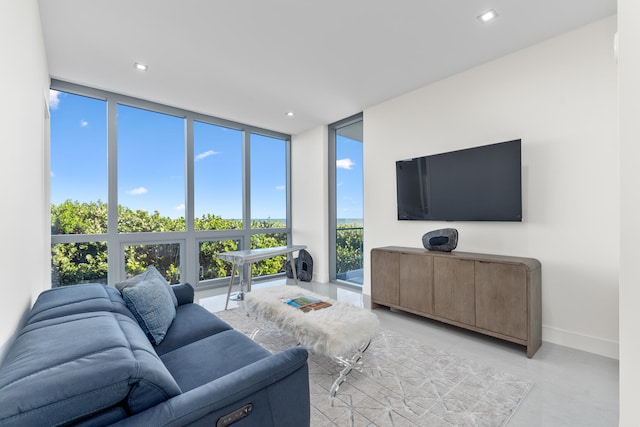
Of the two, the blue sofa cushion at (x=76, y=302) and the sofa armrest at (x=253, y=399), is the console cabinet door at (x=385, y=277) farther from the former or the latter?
the blue sofa cushion at (x=76, y=302)

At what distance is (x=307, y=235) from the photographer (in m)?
5.37

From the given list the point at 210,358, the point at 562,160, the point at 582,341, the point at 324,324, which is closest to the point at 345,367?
the point at 324,324

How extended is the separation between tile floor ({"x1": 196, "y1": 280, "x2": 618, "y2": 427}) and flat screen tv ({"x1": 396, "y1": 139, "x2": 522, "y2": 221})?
3.89 feet

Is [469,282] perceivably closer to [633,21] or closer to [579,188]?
[579,188]

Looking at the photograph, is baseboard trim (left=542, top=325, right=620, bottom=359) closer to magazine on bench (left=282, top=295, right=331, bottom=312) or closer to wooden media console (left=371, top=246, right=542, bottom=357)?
wooden media console (left=371, top=246, right=542, bottom=357)

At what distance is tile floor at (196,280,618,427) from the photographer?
5.50 feet

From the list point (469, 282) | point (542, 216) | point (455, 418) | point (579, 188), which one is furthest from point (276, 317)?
point (579, 188)

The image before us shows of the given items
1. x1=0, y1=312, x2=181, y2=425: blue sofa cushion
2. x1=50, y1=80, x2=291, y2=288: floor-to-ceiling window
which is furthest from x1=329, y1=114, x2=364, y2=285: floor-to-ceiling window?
x1=0, y1=312, x2=181, y2=425: blue sofa cushion

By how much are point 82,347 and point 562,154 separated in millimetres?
3514

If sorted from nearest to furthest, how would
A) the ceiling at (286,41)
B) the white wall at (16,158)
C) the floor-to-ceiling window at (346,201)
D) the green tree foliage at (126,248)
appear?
the white wall at (16,158)
the ceiling at (286,41)
the green tree foliage at (126,248)
the floor-to-ceiling window at (346,201)

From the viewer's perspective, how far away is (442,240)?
311cm

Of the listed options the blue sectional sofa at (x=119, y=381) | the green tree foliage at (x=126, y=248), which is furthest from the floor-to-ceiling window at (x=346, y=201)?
the blue sectional sofa at (x=119, y=381)

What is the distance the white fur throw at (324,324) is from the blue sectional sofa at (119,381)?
479 mm

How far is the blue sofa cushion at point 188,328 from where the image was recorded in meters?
1.76
